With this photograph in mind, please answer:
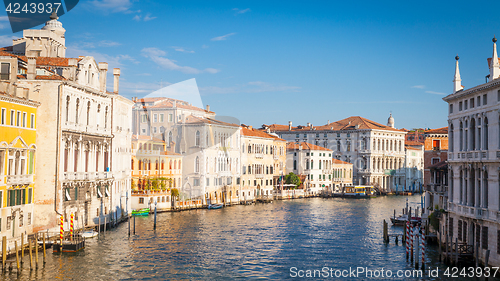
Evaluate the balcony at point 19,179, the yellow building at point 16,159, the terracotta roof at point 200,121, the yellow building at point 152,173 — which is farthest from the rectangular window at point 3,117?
the terracotta roof at point 200,121

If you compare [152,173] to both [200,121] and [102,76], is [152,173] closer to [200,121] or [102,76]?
[200,121]

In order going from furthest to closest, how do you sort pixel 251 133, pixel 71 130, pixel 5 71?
pixel 251 133 → pixel 71 130 → pixel 5 71

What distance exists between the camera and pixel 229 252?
80.3ft

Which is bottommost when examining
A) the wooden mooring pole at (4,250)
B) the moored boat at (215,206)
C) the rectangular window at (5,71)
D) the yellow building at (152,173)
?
the moored boat at (215,206)

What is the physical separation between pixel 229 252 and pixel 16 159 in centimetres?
1031

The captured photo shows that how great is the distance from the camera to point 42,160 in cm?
2412

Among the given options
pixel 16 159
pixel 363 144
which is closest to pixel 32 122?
pixel 16 159

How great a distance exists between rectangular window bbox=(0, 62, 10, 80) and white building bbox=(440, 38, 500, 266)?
63.2ft

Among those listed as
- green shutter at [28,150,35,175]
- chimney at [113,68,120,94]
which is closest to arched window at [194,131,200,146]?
chimney at [113,68,120,94]

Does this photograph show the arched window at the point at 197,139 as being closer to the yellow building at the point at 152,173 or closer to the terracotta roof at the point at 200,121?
the terracotta roof at the point at 200,121

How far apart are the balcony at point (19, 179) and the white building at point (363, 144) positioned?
56675 millimetres

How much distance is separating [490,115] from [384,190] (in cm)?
5839

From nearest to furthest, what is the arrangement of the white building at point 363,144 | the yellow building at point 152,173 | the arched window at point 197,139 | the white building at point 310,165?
the yellow building at point 152,173, the arched window at point 197,139, the white building at point 310,165, the white building at point 363,144

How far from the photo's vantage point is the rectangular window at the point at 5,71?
22.8m
